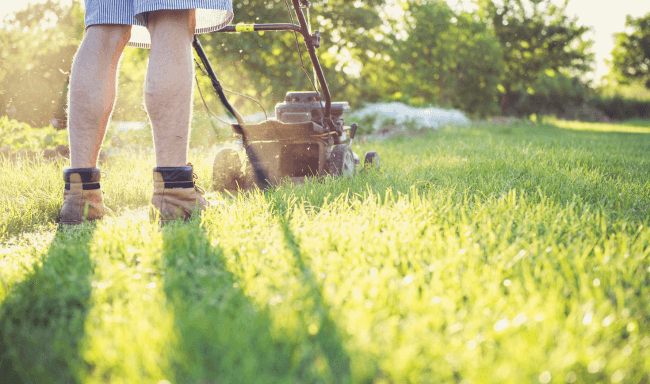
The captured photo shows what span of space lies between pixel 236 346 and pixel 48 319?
0.52 m

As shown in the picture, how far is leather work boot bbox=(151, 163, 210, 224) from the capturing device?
1758 mm

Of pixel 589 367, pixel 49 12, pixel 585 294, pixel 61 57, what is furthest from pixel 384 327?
pixel 49 12

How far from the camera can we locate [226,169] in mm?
2635

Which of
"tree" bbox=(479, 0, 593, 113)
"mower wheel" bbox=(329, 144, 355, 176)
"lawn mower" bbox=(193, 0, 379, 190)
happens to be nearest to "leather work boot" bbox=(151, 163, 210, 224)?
"lawn mower" bbox=(193, 0, 379, 190)

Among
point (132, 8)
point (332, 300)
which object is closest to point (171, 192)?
point (132, 8)

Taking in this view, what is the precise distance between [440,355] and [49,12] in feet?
19.2

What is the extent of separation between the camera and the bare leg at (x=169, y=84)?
172 centimetres

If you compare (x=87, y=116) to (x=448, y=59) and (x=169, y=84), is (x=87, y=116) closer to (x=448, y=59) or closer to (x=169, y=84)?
(x=169, y=84)

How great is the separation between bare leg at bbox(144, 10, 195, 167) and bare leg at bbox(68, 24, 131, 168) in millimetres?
218

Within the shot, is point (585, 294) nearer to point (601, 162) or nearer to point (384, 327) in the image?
point (384, 327)

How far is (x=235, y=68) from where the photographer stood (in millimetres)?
7219

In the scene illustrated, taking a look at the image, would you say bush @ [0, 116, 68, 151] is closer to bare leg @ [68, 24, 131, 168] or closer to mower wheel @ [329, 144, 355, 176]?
bare leg @ [68, 24, 131, 168]

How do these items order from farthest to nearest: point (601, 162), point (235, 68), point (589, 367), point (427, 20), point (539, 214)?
1. point (427, 20)
2. point (235, 68)
3. point (601, 162)
4. point (539, 214)
5. point (589, 367)

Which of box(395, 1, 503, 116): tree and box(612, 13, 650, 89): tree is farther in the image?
box(612, 13, 650, 89): tree
